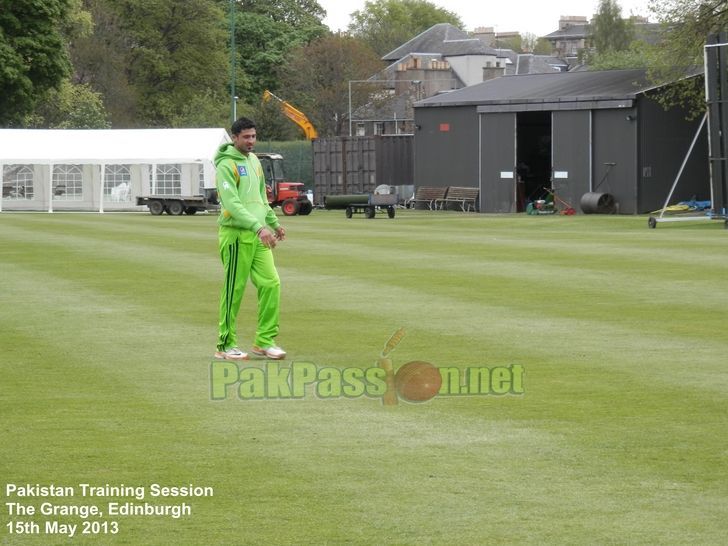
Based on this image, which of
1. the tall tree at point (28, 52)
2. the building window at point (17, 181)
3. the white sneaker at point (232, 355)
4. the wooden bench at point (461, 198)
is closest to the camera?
the white sneaker at point (232, 355)

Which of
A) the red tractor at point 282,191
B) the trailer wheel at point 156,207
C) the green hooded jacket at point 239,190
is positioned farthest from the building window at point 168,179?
the green hooded jacket at point 239,190

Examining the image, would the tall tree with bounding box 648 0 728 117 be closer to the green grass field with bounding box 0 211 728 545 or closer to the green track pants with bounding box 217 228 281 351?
the green grass field with bounding box 0 211 728 545

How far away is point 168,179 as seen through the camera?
186 feet

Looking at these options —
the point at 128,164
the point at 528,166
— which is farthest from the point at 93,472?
the point at 128,164

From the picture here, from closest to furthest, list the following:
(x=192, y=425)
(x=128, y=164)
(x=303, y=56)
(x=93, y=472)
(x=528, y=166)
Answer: (x=93, y=472), (x=192, y=425), (x=528, y=166), (x=128, y=164), (x=303, y=56)

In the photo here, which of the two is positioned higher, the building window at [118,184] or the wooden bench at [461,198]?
the building window at [118,184]

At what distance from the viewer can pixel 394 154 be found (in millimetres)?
57406

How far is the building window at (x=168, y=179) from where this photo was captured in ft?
185

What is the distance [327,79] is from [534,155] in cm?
4918

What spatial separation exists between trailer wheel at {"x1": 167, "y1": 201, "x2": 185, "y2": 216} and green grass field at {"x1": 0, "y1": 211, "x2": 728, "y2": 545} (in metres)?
32.0

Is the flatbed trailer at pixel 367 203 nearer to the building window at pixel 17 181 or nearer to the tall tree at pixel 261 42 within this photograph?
the building window at pixel 17 181

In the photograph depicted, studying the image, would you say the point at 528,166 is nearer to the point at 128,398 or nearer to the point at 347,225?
the point at 347,225

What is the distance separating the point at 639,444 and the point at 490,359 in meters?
3.31

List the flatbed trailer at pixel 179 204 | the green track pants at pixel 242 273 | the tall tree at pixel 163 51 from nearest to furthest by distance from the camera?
the green track pants at pixel 242 273, the flatbed trailer at pixel 179 204, the tall tree at pixel 163 51
